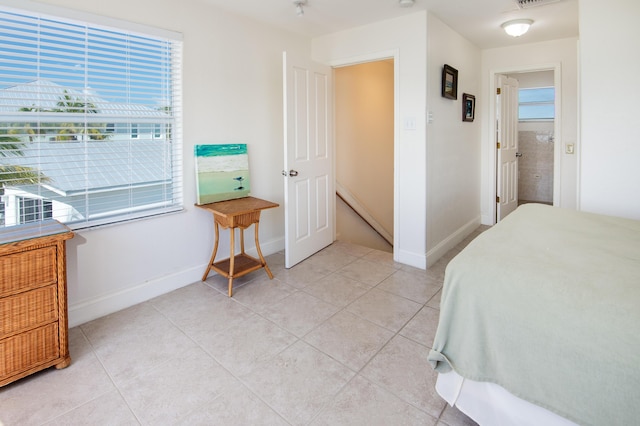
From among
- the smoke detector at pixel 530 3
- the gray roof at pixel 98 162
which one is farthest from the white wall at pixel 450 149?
the gray roof at pixel 98 162

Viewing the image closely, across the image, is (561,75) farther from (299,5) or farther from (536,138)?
(299,5)

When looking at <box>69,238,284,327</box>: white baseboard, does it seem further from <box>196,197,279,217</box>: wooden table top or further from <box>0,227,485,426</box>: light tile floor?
<box>196,197,279,217</box>: wooden table top

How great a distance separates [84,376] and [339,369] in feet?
4.53

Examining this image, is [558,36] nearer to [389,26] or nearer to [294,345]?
[389,26]

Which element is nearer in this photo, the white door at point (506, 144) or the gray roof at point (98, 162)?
the gray roof at point (98, 162)

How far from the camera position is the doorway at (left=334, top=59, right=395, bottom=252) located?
4.52m

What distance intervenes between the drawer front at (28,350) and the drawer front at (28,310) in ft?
0.13

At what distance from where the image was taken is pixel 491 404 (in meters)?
1.36

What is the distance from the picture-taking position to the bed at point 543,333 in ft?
3.48

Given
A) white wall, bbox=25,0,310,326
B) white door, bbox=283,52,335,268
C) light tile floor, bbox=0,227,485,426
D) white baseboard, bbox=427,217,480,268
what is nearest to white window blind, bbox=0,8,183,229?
white wall, bbox=25,0,310,326

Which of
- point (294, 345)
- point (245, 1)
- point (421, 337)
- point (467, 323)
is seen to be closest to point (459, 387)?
point (467, 323)

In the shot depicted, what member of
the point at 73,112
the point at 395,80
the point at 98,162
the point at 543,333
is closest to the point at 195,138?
the point at 98,162

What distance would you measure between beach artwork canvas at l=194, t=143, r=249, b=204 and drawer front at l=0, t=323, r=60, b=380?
4.66ft

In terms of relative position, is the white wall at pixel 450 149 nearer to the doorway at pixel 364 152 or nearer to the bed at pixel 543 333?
the doorway at pixel 364 152
